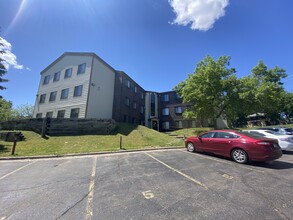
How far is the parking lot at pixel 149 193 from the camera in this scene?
123 inches

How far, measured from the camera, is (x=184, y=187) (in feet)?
14.3

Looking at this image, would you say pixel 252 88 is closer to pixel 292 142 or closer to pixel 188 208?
pixel 292 142

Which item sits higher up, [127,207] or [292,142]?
[292,142]

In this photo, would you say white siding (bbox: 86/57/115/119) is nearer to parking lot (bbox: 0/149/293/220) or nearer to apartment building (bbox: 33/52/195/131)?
apartment building (bbox: 33/52/195/131)

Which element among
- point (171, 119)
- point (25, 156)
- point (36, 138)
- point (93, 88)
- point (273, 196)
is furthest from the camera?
point (171, 119)

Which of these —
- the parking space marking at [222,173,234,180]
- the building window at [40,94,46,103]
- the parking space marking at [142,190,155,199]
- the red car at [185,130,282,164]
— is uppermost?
the building window at [40,94,46,103]

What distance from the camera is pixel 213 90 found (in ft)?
69.5

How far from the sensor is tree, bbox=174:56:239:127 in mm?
21094

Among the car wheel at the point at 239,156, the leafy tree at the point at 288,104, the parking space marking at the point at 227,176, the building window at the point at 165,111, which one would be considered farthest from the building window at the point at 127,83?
the leafy tree at the point at 288,104

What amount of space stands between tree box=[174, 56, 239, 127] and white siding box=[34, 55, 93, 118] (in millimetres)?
14934

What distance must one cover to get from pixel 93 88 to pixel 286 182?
20473 millimetres

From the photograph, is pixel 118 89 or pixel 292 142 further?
pixel 118 89

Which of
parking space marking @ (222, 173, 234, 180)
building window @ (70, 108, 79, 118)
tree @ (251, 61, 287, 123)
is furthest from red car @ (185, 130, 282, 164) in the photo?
building window @ (70, 108, 79, 118)

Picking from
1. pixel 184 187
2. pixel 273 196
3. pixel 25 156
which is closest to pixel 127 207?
pixel 184 187
